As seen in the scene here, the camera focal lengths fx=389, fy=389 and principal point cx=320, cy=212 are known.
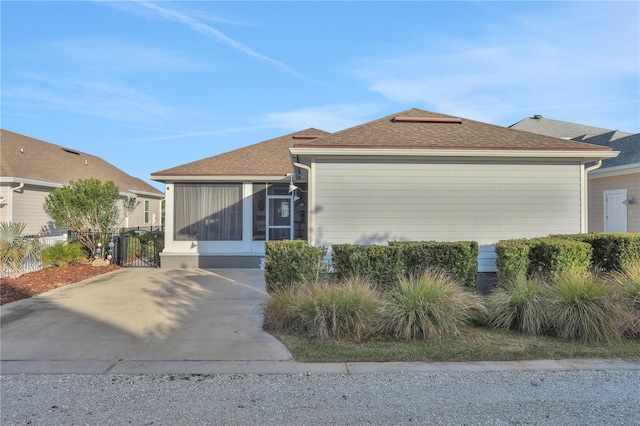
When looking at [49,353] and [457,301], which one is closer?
[49,353]

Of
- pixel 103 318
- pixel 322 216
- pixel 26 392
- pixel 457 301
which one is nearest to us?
pixel 26 392

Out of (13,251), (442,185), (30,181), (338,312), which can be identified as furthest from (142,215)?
(338,312)

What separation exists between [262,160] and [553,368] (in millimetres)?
10881

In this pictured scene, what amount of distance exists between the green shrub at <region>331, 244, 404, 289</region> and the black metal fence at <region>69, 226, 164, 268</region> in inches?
339

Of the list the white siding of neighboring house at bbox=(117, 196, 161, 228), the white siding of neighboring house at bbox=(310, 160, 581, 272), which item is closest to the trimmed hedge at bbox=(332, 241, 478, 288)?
the white siding of neighboring house at bbox=(310, 160, 581, 272)

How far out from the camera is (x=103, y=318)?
6387 millimetres

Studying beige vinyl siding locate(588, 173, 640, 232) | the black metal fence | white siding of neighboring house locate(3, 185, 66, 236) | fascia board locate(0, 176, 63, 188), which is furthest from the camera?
white siding of neighboring house locate(3, 185, 66, 236)

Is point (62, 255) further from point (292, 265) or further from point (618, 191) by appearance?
point (618, 191)

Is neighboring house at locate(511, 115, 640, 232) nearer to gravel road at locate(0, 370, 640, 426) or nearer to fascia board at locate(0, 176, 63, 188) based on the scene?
gravel road at locate(0, 370, 640, 426)

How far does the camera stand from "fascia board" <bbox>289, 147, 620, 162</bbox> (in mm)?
7938

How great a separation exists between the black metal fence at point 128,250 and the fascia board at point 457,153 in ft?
26.2

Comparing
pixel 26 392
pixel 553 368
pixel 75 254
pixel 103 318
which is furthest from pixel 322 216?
pixel 75 254

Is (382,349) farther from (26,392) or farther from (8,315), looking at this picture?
(8,315)

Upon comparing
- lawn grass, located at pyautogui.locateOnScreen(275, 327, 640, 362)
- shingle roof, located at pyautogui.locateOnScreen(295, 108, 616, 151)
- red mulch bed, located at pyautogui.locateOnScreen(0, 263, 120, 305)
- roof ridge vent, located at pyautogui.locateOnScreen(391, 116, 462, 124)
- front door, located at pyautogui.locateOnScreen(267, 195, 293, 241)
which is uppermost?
roof ridge vent, located at pyautogui.locateOnScreen(391, 116, 462, 124)
